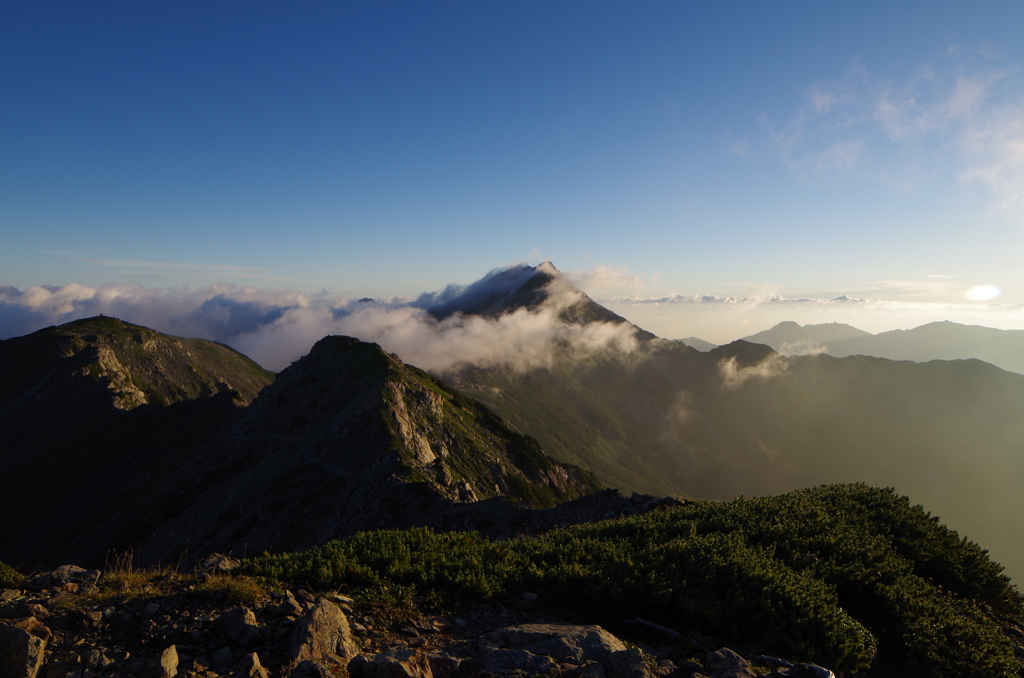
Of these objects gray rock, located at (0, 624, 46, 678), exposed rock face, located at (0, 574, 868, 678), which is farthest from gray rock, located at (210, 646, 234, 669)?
gray rock, located at (0, 624, 46, 678)

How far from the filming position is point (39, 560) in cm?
8819

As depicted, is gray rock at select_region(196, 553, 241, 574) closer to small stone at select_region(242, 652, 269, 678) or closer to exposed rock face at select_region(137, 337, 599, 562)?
small stone at select_region(242, 652, 269, 678)

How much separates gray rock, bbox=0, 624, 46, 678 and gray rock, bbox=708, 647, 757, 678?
1025 centimetres

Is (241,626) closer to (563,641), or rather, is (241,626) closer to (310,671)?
(310,671)

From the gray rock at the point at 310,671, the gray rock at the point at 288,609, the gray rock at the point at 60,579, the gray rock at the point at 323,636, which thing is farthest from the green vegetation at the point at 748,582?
the gray rock at the point at 310,671

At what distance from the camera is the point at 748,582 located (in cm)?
1145

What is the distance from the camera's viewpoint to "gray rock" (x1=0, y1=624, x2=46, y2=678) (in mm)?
6463

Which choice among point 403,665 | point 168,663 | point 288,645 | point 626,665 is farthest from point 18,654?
point 626,665

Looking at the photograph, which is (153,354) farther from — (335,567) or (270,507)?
(335,567)

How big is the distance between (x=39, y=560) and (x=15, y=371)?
420 feet

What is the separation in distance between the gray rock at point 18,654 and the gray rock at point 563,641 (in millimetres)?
6544

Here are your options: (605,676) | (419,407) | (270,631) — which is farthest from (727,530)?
(419,407)

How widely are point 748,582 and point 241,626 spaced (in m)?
10.7

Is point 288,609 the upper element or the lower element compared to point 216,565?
upper
